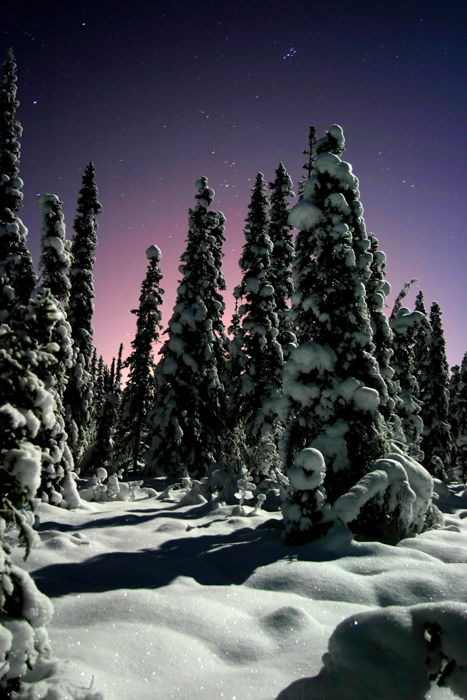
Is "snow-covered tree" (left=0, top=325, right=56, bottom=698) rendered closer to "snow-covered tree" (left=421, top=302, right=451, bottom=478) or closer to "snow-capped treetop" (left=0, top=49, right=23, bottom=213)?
"snow-capped treetop" (left=0, top=49, right=23, bottom=213)

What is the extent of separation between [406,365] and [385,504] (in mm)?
16184

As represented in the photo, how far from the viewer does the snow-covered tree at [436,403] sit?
30953 millimetres

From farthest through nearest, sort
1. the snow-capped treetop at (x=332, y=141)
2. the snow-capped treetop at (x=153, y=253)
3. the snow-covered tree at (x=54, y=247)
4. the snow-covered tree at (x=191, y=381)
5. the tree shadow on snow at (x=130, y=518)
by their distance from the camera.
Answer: the snow-capped treetop at (x=153, y=253), the snow-covered tree at (x=191, y=381), the snow-covered tree at (x=54, y=247), the snow-capped treetop at (x=332, y=141), the tree shadow on snow at (x=130, y=518)

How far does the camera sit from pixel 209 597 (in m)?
4.64

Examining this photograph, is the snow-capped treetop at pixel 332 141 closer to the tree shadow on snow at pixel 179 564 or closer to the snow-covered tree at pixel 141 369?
the tree shadow on snow at pixel 179 564

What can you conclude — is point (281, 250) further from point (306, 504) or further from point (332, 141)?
point (306, 504)

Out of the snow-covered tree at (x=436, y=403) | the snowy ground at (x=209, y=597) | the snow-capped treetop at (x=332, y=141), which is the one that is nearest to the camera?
the snowy ground at (x=209, y=597)

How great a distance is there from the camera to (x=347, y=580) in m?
4.95

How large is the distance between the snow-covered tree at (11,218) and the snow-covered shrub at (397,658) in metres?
14.3

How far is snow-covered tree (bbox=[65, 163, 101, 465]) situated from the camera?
63.4ft

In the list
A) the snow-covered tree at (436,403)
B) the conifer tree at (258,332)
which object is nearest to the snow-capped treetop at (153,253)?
the conifer tree at (258,332)

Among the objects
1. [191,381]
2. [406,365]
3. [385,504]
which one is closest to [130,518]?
[385,504]

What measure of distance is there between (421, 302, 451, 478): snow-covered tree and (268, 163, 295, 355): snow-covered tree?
14.8 meters

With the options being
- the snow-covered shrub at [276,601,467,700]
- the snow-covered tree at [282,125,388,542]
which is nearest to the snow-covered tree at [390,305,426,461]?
the snow-covered tree at [282,125,388,542]
